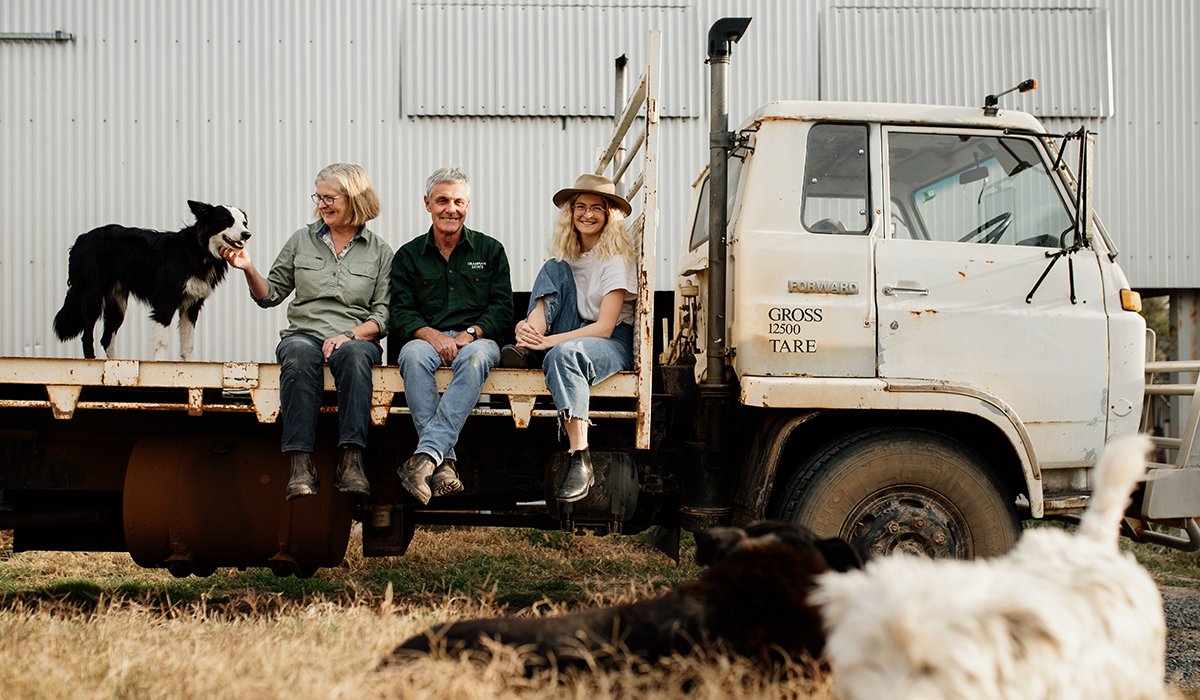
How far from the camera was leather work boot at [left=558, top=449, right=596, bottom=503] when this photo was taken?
131 inches

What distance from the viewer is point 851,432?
3441 mm

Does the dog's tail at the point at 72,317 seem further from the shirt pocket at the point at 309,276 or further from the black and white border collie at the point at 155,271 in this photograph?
the shirt pocket at the point at 309,276

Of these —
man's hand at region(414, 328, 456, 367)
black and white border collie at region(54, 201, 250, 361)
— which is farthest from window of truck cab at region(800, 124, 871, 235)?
black and white border collie at region(54, 201, 250, 361)

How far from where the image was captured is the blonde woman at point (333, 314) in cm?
327

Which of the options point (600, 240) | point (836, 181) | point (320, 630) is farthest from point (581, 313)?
point (320, 630)

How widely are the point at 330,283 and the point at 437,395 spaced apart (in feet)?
3.15

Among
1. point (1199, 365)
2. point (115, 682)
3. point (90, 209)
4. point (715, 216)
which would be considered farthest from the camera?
point (90, 209)

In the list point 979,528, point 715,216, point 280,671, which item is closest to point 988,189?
point 715,216

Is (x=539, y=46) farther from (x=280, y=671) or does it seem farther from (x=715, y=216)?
(x=280, y=671)

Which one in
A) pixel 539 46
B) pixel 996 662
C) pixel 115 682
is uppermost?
pixel 539 46

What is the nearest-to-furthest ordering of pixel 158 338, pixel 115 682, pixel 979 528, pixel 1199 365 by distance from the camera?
1. pixel 115 682
2. pixel 979 528
3. pixel 1199 365
4. pixel 158 338

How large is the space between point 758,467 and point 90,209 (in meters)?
6.93

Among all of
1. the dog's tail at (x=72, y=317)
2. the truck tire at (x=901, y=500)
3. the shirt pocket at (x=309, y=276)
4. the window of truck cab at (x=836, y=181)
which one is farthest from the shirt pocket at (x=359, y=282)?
the truck tire at (x=901, y=500)

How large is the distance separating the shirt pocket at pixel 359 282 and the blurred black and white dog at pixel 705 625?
2219mm
